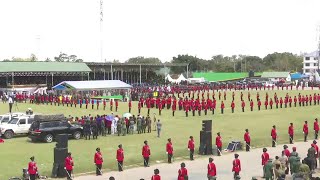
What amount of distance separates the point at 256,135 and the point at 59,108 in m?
22.8

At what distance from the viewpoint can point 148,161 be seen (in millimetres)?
18688

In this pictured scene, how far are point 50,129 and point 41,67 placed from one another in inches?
1928

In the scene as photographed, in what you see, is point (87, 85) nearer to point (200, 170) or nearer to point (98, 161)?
point (98, 161)

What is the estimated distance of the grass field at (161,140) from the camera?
63.0 feet

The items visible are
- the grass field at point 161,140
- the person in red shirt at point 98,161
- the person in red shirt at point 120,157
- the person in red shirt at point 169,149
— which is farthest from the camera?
the grass field at point 161,140

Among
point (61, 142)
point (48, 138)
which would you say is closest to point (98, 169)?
point (61, 142)

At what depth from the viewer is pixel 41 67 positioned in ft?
235

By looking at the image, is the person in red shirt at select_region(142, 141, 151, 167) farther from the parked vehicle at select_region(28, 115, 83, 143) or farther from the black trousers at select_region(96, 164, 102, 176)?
the parked vehicle at select_region(28, 115, 83, 143)

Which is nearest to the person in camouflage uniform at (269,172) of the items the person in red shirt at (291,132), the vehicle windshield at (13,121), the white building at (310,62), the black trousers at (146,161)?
the black trousers at (146,161)

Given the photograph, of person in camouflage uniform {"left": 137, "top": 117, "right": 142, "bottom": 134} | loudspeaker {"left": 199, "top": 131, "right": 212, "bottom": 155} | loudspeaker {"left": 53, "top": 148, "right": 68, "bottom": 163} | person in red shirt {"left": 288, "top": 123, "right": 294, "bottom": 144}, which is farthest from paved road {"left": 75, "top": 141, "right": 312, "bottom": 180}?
person in camouflage uniform {"left": 137, "top": 117, "right": 142, "bottom": 134}

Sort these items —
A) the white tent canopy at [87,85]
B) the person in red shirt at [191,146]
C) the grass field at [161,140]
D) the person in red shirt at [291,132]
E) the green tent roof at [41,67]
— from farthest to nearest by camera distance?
the green tent roof at [41,67], the white tent canopy at [87,85], the person in red shirt at [291,132], the person in red shirt at [191,146], the grass field at [161,140]

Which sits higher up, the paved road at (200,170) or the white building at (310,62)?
the white building at (310,62)

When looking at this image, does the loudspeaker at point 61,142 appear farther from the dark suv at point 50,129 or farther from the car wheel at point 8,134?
the car wheel at point 8,134

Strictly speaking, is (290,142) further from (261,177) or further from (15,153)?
(15,153)
